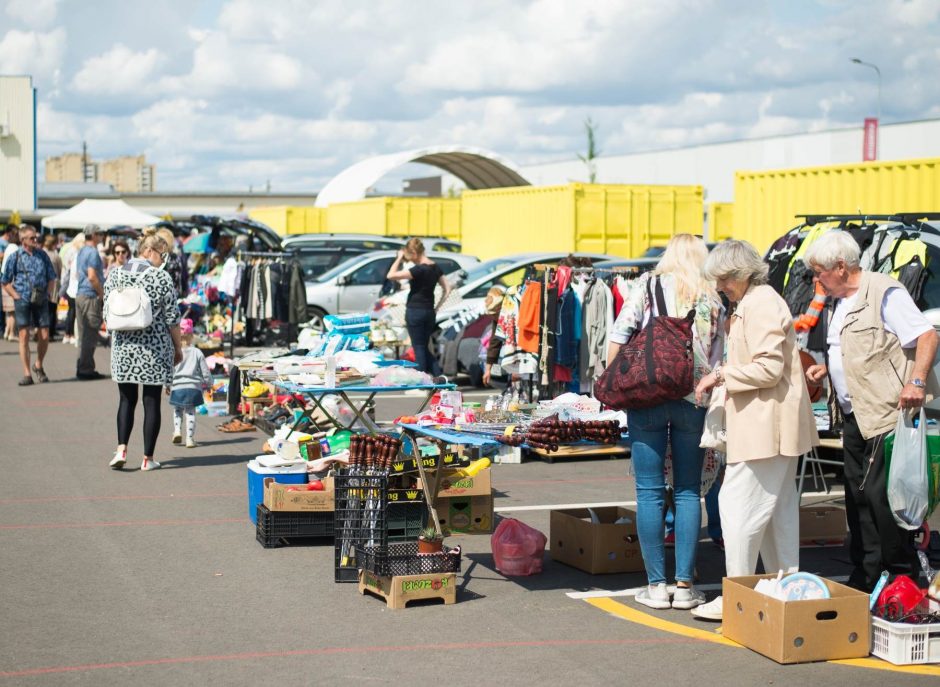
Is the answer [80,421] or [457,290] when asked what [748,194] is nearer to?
[457,290]

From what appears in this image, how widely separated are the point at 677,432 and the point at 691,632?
103 centimetres

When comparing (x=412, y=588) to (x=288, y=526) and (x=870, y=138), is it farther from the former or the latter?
(x=870, y=138)

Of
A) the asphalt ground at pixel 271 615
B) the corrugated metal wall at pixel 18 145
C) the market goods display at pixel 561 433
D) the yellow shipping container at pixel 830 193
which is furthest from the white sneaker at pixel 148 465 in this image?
the corrugated metal wall at pixel 18 145

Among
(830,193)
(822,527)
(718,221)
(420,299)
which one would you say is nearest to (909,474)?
(822,527)

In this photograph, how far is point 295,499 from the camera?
796cm

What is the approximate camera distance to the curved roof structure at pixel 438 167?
1642 inches

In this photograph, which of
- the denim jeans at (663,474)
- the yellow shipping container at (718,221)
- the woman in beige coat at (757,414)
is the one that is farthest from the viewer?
the yellow shipping container at (718,221)

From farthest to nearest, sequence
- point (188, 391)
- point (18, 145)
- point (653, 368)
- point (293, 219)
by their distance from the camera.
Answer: point (18, 145)
point (293, 219)
point (188, 391)
point (653, 368)

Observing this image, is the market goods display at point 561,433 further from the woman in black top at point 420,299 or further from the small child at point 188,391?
the woman in black top at point 420,299

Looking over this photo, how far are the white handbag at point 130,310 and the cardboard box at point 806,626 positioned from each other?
6.02 meters

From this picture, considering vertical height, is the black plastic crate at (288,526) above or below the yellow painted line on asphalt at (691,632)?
above

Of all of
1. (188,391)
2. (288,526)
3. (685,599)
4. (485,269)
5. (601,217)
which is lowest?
(685,599)

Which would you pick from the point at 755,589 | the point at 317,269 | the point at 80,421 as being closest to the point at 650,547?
the point at 755,589

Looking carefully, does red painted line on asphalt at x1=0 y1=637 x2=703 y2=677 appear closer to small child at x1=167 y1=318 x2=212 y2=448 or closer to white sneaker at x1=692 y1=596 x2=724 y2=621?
white sneaker at x1=692 y1=596 x2=724 y2=621
